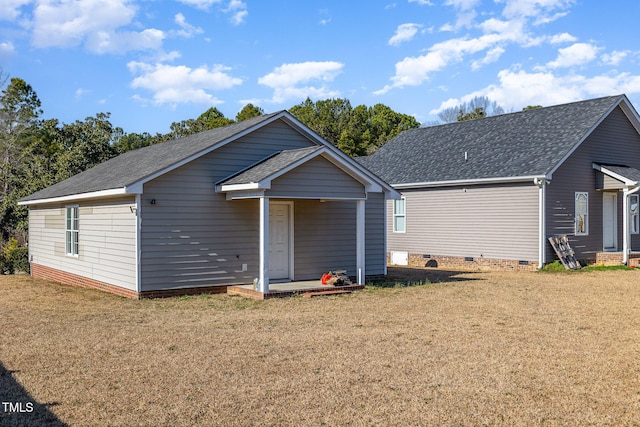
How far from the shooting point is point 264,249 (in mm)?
13859

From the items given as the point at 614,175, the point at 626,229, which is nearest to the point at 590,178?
the point at 614,175

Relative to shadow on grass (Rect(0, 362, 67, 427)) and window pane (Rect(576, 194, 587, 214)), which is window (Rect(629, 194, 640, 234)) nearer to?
window pane (Rect(576, 194, 587, 214))

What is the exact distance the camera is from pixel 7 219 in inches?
1004

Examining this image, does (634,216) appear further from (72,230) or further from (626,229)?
(72,230)

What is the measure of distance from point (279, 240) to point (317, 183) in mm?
2148

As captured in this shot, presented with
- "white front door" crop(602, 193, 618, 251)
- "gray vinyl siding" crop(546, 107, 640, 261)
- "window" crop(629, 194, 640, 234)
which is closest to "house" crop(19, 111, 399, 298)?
"gray vinyl siding" crop(546, 107, 640, 261)

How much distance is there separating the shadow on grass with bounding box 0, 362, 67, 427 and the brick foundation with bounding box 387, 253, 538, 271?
16.9 metres

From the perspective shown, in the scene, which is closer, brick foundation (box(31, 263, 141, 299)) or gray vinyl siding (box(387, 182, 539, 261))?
brick foundation (box(31, 263, 141, 299))

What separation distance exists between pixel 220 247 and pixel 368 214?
4.62 m

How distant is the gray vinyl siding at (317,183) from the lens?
46.0 ft

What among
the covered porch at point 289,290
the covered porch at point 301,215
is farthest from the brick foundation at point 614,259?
the covered porch at point 289,290

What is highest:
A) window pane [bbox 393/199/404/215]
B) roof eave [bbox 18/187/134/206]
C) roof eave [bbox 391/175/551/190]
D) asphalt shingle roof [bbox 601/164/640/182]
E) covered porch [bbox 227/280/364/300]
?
asphalt shingle roof [bbox 601/164/640/182]

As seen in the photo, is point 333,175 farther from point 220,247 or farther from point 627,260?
point 627,260

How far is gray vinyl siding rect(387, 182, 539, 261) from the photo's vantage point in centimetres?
2022
